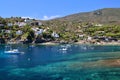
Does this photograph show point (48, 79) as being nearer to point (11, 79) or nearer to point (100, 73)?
point (11, 79)

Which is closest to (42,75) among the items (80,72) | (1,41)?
(80,72)

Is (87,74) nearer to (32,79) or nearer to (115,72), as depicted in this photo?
(115,72)

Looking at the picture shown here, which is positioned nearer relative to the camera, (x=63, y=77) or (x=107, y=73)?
(x=63, y=77)

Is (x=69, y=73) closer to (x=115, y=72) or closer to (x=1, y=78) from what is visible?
(x=115, y=72)

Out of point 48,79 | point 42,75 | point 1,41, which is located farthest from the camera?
point 1,41

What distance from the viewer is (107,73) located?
63.3 metres

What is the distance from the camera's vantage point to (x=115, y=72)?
64.1 metres

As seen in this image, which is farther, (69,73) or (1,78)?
(69,73)

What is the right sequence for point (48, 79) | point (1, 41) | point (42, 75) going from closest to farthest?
1. point (48, 79)
2. point (42, 75)
3. point (1, 41)

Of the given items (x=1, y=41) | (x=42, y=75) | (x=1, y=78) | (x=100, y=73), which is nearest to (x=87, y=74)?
(x=100, y=73)

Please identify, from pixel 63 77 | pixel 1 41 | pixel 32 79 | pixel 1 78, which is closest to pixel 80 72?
pixel 63 77

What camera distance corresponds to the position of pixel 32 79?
5669cm

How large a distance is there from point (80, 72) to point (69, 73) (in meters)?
2.59

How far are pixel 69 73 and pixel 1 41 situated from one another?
142 m
